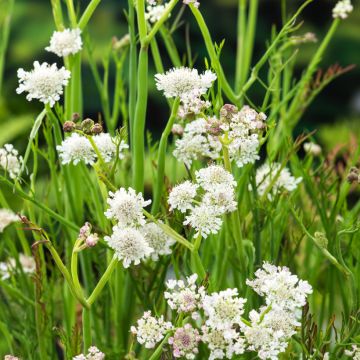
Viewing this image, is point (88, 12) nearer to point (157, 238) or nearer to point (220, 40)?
point (157, 238)

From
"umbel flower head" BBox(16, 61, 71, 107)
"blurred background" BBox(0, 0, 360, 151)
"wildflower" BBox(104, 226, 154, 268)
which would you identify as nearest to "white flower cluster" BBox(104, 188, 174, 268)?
"wildflower" BBox(104, 226, 154, 268)

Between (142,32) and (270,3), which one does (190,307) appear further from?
(270,3)

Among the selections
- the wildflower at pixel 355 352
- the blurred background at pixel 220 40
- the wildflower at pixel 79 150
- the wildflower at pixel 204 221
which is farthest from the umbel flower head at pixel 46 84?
the blurred background at pixel 220 40

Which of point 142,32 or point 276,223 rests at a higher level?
point 142,32

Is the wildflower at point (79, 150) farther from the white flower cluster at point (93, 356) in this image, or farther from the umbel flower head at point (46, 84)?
the white flower cluster at point (93, 356)

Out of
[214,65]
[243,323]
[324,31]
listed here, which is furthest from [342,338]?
[324,31]

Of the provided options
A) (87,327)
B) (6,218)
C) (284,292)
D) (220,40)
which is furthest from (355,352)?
(220,40)

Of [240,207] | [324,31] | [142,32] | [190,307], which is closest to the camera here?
[190,307]
